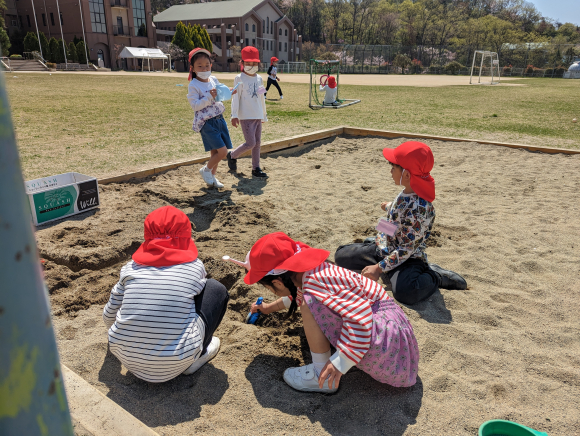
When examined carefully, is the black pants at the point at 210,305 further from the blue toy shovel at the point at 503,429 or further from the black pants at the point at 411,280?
the blue toy shovel at the point at 503,429

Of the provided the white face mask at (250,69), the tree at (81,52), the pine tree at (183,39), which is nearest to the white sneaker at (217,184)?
the white face mask at (250,69)

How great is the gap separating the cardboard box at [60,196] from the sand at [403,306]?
0.15m

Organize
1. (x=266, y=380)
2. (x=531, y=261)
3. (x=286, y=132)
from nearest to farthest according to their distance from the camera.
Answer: (x=266, y=380), (x=531, y=261), (x=286, y=132)

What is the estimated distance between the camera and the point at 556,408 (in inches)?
90.8

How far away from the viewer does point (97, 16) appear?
4856 cm

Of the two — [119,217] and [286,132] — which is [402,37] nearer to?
[286,132]

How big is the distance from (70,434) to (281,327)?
2.39m

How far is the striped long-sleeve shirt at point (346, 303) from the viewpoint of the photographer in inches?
86.2

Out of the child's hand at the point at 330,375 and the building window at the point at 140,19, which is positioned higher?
the building window at the point at 140,19

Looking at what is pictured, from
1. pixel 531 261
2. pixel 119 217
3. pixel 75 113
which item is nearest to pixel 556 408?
pixel 531 261

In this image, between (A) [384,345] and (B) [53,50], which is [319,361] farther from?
(B) [53,50]

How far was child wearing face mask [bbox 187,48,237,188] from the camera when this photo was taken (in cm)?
530

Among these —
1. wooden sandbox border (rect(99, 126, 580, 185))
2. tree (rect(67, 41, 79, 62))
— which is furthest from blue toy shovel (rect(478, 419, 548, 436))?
tree (rect(67, 41, 79, 62))

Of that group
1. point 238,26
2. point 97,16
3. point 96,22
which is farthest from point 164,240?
point 238,26
